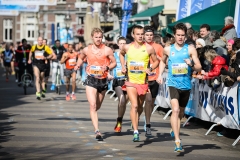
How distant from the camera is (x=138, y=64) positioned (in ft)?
40.4

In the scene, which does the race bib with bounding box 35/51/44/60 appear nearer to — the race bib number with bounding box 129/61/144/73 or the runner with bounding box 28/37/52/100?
the runner with bounding box 28/37/52/100

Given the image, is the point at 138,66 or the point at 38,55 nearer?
the point at 138,66

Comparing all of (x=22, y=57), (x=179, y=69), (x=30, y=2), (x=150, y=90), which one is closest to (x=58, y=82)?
(x=22, y=57)

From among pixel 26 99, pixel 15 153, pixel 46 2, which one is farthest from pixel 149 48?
pixel 46 2

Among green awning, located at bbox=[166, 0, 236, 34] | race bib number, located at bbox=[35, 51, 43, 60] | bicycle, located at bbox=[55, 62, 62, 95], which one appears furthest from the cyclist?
green awning, located at bbox=[166, 0, 236, 34]

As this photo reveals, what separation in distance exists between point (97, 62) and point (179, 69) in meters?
2.03

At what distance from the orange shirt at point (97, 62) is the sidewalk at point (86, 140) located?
111cm

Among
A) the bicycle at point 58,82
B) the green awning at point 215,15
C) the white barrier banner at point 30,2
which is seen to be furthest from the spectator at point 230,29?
the white barrier banner at point 30,2

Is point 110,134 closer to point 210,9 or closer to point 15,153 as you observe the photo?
point 15,153

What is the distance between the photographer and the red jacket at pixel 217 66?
560 inches

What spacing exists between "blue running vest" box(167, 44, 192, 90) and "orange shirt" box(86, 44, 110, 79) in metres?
1.84

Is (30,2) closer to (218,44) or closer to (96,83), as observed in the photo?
(218,44)

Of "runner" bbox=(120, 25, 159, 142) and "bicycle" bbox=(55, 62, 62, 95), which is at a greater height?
"runner" bbox=(120, 25, 159, 142)

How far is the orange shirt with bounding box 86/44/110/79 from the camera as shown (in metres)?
12.8
